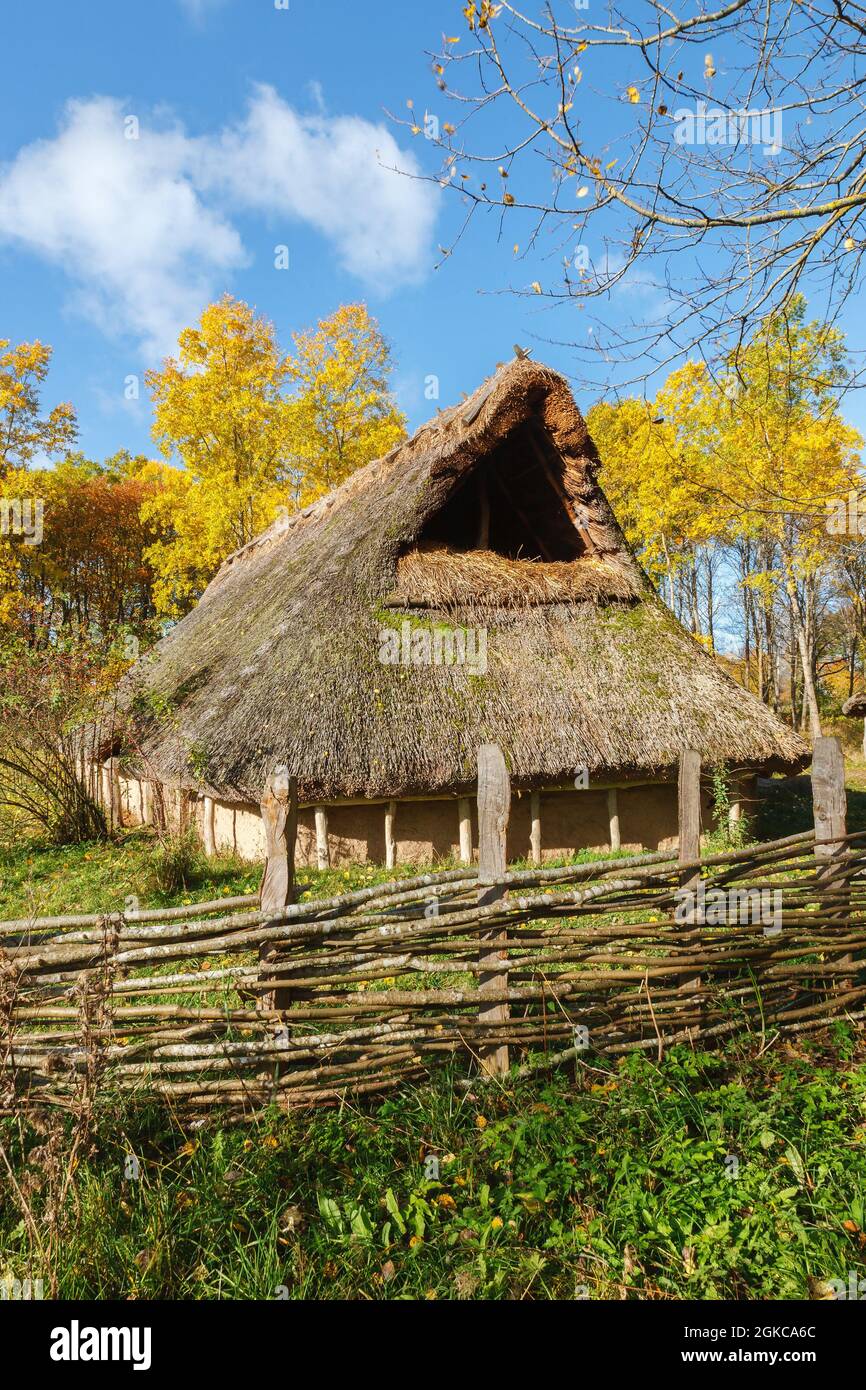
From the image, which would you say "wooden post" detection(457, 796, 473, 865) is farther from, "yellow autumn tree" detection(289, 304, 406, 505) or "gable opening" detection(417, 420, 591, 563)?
"yellow autumn tree" detection(289, 304, 406, 505)

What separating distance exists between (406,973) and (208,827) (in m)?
5.98

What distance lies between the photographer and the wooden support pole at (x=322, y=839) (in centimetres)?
751

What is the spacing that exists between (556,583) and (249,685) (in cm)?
407

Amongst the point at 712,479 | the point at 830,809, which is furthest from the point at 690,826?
the point at 712,479

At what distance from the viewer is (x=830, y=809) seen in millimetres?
3654

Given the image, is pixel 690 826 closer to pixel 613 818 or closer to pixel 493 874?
pixel 493 874

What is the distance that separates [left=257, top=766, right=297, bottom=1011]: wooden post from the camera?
114 inches

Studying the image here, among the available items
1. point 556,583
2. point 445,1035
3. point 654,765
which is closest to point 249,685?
point 556,583

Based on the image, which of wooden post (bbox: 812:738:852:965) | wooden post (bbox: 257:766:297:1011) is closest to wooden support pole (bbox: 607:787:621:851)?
wooden post (bbox: 812:738:852:965)

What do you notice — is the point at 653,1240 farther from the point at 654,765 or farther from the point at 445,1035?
the point at 654,765
